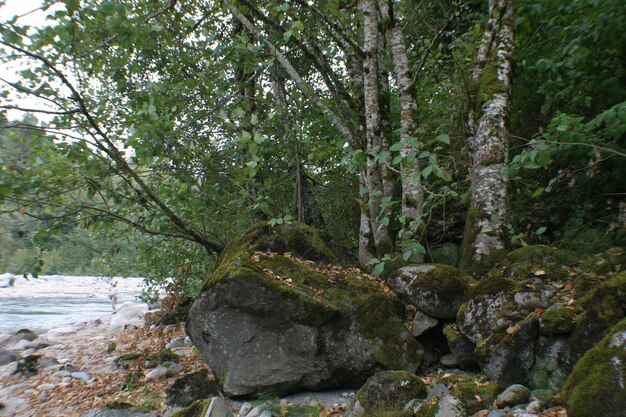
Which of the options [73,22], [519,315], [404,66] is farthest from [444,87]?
[73,22]

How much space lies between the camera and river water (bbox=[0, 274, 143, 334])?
14430mm

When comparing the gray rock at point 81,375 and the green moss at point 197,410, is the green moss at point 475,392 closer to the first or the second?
the green moss at point 197,410

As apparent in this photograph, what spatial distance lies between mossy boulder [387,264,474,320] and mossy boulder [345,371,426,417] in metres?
0.94

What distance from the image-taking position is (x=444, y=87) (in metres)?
7.64

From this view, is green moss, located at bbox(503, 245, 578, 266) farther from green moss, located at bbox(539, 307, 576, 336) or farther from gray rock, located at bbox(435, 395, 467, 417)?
gray rock, located at bbox(435, 395, 467, 417)

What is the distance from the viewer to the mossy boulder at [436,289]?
14.5 feet

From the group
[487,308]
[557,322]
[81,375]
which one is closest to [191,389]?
[81,375]

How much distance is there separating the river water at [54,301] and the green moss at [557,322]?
29.2 ft

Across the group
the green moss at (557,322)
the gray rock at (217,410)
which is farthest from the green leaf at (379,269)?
the gray rock at (217,410)

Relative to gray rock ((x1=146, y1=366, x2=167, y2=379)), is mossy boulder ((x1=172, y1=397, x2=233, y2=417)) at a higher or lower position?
higher

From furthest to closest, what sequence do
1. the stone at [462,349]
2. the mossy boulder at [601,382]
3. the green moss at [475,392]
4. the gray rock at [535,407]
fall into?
the stone at [462,349]
the green moss at [475,392]
the gray rock at [535,407]
the mossy boulder at [601,382]

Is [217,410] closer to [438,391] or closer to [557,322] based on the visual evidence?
[438,391]

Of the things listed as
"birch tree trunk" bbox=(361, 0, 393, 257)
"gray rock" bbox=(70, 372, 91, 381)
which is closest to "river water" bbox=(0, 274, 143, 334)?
"gray rock" bbox=(70, 372, 91, 381)

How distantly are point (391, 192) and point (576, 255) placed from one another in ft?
9.00
